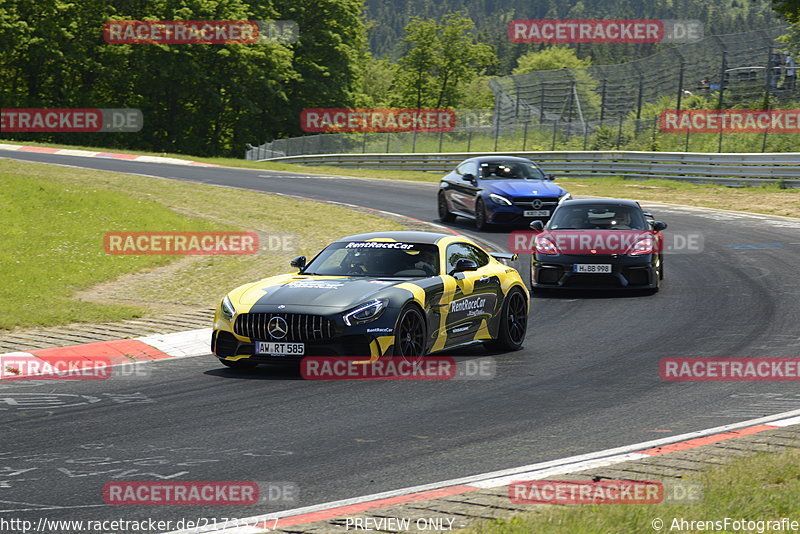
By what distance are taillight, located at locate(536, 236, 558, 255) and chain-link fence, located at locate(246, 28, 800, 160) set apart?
19.8 m

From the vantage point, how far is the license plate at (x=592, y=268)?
16469 mm

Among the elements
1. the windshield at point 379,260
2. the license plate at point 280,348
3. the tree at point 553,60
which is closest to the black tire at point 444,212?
the windshield at point 379,260

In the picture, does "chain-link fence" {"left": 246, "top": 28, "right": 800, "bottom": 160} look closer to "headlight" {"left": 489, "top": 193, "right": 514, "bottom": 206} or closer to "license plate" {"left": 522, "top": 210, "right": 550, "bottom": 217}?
"license plate" {"left": 522, "top": 210, "right": 550, "bottom": 217}

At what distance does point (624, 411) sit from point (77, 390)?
4785 millimetres

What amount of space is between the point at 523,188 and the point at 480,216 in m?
1.15

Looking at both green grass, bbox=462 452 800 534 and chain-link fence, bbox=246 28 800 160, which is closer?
green grass, bbox=462 452 800 534

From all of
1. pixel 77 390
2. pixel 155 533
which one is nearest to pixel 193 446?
pixel 155 533

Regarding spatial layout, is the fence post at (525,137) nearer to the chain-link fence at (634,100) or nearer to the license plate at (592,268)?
the chain-link fence at (634,100)

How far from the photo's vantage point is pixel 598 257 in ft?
54.1

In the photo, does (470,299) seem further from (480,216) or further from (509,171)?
(509,171)

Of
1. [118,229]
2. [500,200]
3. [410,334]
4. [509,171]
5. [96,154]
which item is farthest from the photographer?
[96,154]

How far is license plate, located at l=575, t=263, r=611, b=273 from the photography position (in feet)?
54.0

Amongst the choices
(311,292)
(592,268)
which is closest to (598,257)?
(592,268)

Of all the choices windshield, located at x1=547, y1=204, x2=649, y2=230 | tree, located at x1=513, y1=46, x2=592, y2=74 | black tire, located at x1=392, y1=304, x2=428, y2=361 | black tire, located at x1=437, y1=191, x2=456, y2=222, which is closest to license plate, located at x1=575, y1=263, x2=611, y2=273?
windshield, located at x1=547, y1=204, x2=649, y2=230
